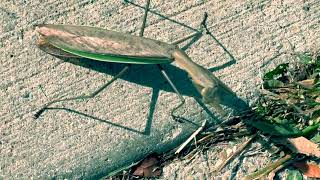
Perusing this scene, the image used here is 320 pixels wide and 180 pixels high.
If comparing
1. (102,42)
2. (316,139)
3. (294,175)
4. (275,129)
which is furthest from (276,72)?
(102,42)

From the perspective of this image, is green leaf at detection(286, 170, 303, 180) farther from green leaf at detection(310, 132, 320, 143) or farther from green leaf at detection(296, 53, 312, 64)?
green leaf at detection(296, 53, 312, 64)

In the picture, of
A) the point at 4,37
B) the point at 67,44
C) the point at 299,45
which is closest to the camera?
the point at 67,44

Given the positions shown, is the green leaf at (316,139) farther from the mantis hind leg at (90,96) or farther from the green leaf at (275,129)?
the mantis hind leg at (90,96)

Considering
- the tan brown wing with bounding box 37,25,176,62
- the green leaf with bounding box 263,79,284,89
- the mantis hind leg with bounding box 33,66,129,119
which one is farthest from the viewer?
the green leaf with bounding box 263,79,284,89

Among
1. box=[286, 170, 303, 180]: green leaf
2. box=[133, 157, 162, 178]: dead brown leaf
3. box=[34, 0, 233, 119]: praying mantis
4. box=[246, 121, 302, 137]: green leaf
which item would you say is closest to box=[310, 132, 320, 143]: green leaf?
box=[246, 121, 302, 137]: green leaf

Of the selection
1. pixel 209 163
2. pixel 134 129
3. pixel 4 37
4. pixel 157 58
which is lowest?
pixel 209 163

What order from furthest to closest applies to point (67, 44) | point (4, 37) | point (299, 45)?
point (299, 45) → point (4, 37) → point (67, 44)

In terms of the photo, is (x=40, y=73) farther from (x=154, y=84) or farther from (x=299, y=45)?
(x=299, y=45)

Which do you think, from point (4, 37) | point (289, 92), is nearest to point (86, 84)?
point (4, 37)
